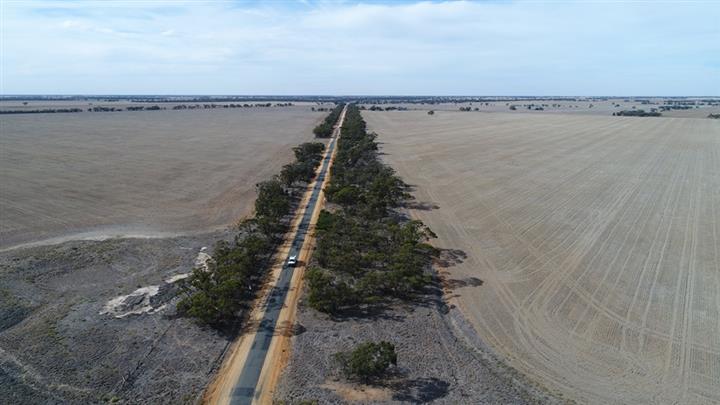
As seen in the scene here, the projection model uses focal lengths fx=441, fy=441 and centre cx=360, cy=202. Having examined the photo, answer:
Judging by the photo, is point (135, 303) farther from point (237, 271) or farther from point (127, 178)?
point (127, 178)

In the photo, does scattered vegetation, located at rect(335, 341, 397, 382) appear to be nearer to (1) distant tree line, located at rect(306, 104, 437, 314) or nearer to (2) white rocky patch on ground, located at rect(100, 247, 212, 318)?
(1) distant tree line, located at rect(306, 104, 437, 314)

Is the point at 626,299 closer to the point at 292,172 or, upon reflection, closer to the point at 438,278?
the point at 438,278

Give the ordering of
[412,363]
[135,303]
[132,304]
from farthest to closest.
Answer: [135,303]
[132,304]
[412,363]

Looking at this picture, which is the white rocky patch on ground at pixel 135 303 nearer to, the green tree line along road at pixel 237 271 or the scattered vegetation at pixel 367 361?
the green tree line along road at pixel 237 271

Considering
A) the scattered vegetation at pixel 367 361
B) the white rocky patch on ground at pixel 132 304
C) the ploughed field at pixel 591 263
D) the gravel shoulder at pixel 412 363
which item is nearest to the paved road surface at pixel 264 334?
the gravel shoulder at pixel 412 363

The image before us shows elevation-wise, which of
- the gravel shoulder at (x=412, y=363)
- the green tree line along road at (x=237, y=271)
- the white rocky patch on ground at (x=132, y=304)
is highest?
the green tree line along road at (x=237, y=271)

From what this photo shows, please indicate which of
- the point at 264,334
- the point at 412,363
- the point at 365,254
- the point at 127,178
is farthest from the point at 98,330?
the point at 127,178

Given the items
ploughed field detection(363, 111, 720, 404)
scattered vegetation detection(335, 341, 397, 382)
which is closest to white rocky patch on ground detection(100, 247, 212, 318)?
scattered vegetation detection(335, 341, 397, 382)
